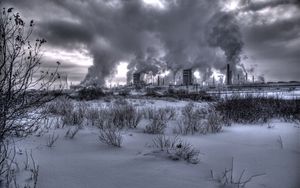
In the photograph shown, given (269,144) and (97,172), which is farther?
(269,144)

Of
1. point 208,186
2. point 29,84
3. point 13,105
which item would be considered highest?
point 29,84

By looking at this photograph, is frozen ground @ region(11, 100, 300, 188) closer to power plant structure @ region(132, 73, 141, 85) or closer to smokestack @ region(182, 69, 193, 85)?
smokestack @ region(182, 69, 193, 85)

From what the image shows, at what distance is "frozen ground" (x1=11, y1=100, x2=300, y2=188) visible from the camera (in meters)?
2.43

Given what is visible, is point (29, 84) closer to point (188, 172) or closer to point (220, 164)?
point (188, 172)

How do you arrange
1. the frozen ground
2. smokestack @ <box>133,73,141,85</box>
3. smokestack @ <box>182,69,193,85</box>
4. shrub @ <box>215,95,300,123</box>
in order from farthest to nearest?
1. smokestack @ <box>133,73,141,85</box>
2. smokestack @ <box>182,69,193,85</box>
3. shrub @ <box>215,95,300,123</box>
4. the frozen ground

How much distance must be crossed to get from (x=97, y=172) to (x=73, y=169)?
0.31 metres

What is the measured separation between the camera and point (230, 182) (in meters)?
2.35

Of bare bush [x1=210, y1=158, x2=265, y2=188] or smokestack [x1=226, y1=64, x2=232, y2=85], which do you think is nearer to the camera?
bare bush [x1=210, y1=158, x2=265, y2=188]

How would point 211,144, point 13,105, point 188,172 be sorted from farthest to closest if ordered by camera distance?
point 211,144 → point 13,105 → point 188,172

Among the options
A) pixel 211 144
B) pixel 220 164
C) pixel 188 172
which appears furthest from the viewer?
pixel 211 144

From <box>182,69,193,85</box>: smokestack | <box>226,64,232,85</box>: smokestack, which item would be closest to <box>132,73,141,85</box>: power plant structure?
<box>182,69,193,85</box>: smokestack

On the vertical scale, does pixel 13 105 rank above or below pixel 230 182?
above

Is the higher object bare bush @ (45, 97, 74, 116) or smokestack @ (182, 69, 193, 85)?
smokestack @ (182, 69, 193, 85)

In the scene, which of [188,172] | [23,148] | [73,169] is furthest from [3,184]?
[188,172]
